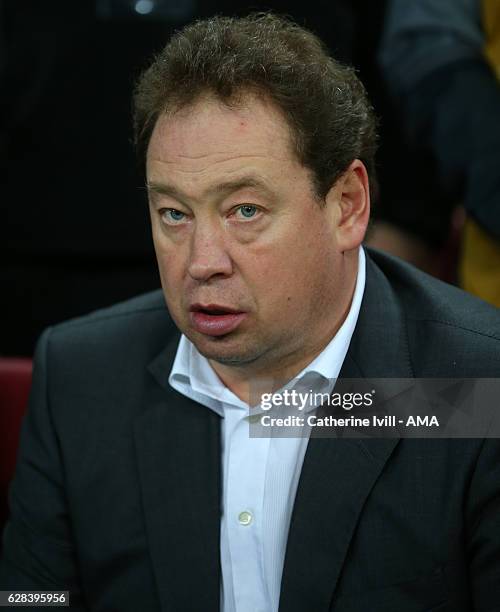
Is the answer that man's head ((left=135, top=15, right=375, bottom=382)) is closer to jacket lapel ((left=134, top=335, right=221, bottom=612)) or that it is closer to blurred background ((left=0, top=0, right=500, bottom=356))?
jacket lapel ((left=134, top=335, right=221, bottom=612))

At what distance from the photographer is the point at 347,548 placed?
1.89 meters

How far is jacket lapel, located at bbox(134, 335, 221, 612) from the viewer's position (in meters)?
1.99

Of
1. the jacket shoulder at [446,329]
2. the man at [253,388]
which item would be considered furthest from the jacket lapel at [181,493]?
the jacket shoulder at [446,329]

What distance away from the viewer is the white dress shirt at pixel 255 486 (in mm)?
1961

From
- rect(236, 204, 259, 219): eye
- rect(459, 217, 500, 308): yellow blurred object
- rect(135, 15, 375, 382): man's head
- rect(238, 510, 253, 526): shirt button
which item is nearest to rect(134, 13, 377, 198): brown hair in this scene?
rect(135, 15, 375, 382): man's head

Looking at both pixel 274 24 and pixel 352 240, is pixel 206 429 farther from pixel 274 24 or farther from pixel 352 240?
pixel 274 24

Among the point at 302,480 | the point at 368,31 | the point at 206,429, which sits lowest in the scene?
the point at 302,480

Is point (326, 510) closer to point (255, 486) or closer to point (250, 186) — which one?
point (255, 486)

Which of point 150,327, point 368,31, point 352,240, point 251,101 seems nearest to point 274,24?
point 251,101

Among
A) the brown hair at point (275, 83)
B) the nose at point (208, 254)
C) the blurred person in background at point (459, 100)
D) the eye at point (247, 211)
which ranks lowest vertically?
the nose at point (208, 254)

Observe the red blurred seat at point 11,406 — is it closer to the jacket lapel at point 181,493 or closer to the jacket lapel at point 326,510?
the jacket lapel at point 181,493

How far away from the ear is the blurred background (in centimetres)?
73

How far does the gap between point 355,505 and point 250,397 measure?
1.01ft

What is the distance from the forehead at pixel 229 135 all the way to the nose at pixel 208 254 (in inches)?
4.3
